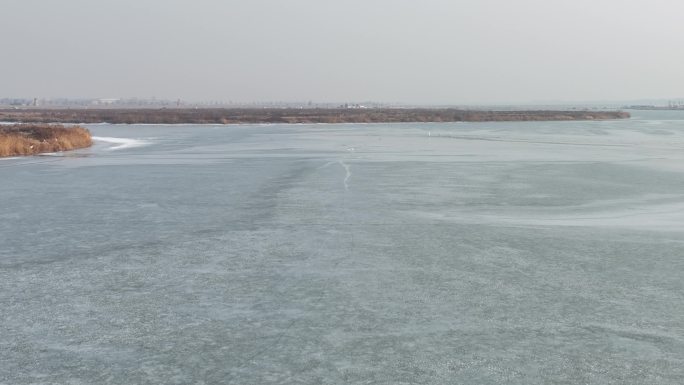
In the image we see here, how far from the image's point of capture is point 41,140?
922 inches

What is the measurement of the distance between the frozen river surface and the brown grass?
9.41 meters

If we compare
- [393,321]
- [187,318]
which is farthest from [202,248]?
[393,321]

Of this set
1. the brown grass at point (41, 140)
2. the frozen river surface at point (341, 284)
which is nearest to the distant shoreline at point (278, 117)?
the brown grass at point (41, 140)

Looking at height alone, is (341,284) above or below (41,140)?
below

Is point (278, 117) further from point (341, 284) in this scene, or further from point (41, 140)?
point (341, 284)

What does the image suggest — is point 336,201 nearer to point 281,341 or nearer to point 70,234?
point 70,234

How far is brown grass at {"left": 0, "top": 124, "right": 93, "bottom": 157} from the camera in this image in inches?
803

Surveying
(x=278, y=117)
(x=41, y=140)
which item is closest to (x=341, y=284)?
(x=41, y=140)

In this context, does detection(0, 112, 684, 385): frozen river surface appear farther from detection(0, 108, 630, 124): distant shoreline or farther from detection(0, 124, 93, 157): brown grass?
detection(0, 108, 630, 124): distant shoreline

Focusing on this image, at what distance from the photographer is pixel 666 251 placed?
676 cm

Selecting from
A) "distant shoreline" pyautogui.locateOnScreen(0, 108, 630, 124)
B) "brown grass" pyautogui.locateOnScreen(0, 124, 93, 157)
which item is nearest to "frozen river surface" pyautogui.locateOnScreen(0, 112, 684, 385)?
"brown grass" pyautogui.locateOnScreen(0, 124, 93, 157)

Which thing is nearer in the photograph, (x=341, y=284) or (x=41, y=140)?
(x=341, y=284)

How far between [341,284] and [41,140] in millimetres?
20906

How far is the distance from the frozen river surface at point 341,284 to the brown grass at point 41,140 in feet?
30.9
